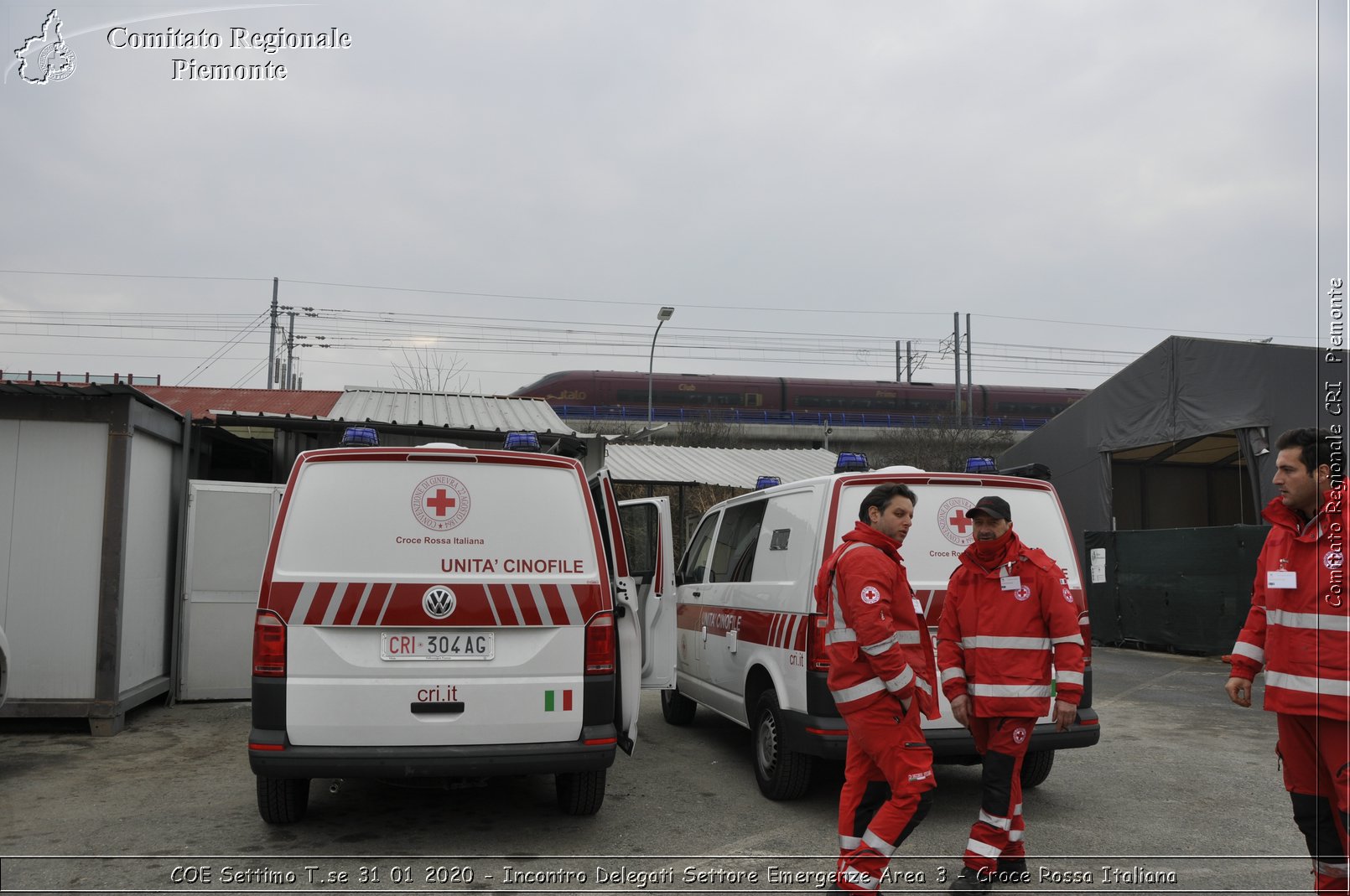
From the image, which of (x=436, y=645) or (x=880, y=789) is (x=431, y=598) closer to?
(x=436, y=645)

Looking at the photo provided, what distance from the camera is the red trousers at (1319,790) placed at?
357 centimetres

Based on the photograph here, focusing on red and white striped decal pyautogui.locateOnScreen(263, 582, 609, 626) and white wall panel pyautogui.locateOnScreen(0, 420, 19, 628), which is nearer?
red and white striped decal pyautogui.locateOnScreen(263, 582, 609, 626)

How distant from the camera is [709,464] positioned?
23047mm

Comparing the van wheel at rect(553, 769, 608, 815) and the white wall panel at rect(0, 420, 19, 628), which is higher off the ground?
the white wall panel at rect(0, 420, 19, 628)

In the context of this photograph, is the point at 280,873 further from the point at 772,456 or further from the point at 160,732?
the point at 772,456

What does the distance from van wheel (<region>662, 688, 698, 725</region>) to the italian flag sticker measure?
392 cm

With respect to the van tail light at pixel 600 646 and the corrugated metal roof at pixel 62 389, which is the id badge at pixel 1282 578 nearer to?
the van tail light at pixel 600 646

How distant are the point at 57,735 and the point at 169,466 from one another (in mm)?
2607

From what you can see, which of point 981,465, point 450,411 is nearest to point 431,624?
point 981,465

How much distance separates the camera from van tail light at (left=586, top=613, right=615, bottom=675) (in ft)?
16.6

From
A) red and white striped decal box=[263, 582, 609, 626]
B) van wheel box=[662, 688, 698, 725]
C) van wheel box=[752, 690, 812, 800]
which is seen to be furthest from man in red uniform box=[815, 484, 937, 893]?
Answer: van wheel box=[662, 688, 698, 725]

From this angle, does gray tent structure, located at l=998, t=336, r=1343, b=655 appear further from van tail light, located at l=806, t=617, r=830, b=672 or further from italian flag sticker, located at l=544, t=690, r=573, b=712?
italian flag sticker, located at l=544, t=690, r=573, b=712

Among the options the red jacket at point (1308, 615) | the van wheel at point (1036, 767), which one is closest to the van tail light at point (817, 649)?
the van wheel at point (1036, 767)

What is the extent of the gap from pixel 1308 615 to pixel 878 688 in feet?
5.20
